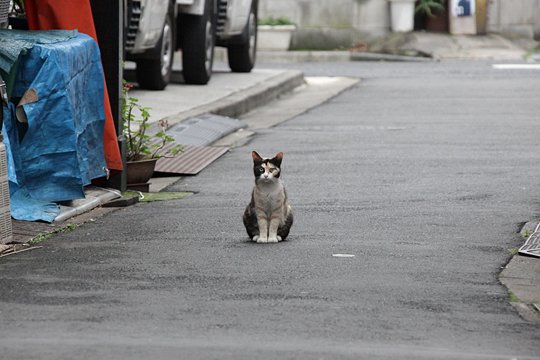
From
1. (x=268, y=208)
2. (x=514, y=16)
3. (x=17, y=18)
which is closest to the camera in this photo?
(x=268, y=208)

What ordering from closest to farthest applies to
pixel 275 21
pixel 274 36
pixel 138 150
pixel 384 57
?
pixel 138 150 → pixel 384 57 → pixel 274 36 → pixel 275 21

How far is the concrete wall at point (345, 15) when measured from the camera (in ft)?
104

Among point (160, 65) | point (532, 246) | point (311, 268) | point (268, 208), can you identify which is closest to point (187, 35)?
point (160, 65)

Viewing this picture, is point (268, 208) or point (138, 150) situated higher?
point (268, 208)

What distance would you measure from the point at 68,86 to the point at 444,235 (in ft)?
9.51

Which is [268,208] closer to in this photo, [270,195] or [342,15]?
[270,195]

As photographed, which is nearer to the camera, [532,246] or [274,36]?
[532,246]

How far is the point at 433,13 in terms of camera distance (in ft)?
105

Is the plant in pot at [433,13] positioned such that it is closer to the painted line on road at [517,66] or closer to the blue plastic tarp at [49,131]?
the painted line on road at [517,66]

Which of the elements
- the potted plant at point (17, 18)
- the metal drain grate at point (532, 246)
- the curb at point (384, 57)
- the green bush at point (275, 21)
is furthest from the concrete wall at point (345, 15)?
the metal drain grate at point (532, 246)

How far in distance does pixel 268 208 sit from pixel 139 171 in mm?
3000

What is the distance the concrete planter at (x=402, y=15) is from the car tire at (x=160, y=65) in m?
12.4

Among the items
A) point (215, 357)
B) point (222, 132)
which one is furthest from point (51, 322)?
point (222, 132)

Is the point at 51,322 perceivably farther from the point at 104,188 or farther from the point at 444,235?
the point at 104,188
